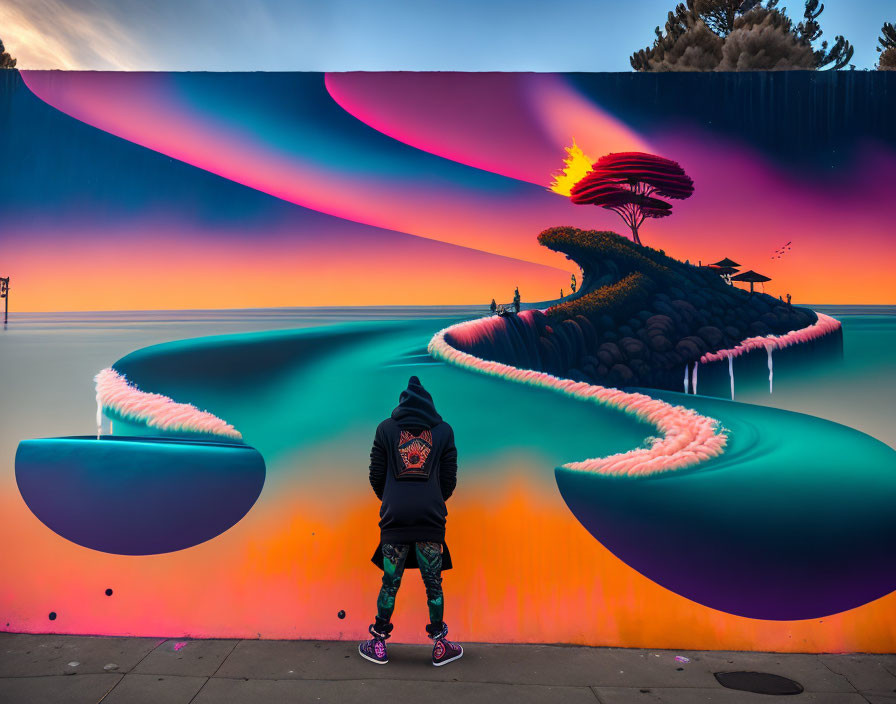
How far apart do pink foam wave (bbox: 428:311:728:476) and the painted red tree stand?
0.92 metres

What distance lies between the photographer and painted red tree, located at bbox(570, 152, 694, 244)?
4086 mm

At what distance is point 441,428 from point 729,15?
15.7 m

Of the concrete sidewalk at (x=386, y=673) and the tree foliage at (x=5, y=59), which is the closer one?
the concrete sidewalk at (x=386, y=673)

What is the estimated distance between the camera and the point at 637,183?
4.09m

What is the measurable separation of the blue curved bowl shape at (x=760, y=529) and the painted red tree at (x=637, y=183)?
166cm

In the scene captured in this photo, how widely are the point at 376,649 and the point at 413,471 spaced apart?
42.0 inches

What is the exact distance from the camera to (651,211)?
4090 millimetres

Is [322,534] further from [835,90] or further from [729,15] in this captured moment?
[729,15]

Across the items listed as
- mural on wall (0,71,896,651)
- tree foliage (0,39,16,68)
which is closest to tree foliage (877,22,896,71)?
mural on wall (0,71,896,651)

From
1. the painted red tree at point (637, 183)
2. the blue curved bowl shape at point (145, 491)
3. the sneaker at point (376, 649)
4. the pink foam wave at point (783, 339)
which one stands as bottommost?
the sneaker at point (376, 649)

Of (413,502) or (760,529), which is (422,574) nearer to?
(413,502)

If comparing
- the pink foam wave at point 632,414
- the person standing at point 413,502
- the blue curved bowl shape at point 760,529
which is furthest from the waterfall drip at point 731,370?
the person standing at point 413,502

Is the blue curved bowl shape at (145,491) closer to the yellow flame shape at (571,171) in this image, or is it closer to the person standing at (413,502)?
the person standing at (413,502)

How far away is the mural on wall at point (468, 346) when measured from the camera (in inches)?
148
